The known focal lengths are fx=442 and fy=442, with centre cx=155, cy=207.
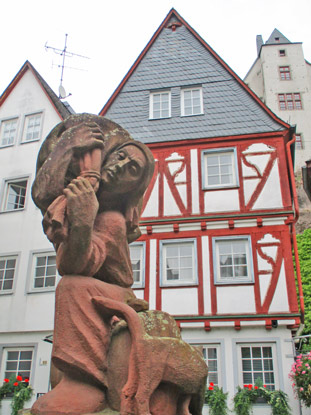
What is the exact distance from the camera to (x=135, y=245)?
13336 mm

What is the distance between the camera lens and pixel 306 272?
21.7m

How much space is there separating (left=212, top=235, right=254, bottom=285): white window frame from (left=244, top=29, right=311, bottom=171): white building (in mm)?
29107

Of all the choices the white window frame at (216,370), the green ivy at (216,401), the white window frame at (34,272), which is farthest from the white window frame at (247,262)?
the white window frame at (34,272)

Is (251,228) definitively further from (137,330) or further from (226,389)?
(137,330)

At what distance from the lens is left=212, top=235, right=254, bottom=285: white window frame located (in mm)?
12164

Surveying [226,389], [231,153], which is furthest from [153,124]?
[226,389]

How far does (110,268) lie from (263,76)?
44.5 m

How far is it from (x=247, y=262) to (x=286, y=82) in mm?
35387

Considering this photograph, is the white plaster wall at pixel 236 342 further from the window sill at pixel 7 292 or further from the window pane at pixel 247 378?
the window sill at pixel 7 292

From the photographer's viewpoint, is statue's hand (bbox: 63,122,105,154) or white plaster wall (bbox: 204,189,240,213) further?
white plaster wall (bbox: 204,189,240,213)

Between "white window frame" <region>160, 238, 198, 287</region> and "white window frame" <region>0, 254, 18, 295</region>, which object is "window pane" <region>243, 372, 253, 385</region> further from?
"white window frame" <region>0, 254, 18, 295</region>

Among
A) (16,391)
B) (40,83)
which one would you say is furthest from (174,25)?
(16,391)

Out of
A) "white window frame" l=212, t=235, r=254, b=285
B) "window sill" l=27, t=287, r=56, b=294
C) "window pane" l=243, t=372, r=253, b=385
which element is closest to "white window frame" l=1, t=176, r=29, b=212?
"window sill" l=27, t=287, r=56, b=294

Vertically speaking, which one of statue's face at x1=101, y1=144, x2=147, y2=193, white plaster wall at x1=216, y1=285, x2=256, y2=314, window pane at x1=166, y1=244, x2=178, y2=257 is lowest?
statue's face at x1=101, y1=144, x2=147, y2=193
